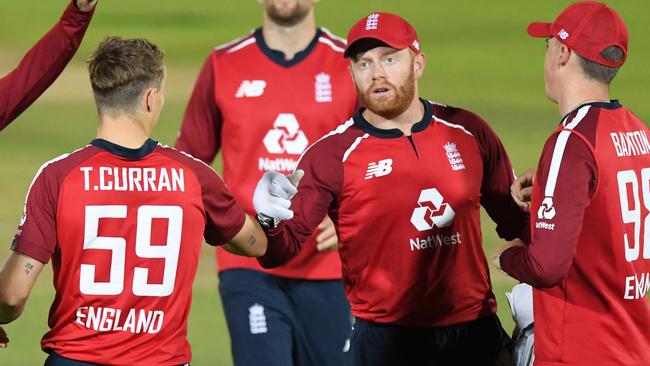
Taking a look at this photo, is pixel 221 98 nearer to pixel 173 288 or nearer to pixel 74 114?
pixel 173 288

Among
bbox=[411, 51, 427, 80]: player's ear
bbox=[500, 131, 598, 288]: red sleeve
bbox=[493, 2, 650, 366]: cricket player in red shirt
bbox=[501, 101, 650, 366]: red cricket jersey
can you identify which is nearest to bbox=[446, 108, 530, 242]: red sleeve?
bbox=[411, 51, 427, 80]: player's ear

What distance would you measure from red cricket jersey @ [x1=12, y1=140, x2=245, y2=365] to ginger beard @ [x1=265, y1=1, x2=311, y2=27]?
209cm

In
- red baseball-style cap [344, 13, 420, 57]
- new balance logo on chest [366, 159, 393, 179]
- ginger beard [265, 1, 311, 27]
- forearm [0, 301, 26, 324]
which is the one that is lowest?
forearm [0, 301, 26, 324]

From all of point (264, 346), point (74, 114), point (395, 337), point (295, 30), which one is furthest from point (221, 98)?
point (74, 114)

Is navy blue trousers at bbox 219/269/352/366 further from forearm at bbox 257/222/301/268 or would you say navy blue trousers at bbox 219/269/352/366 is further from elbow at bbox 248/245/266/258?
elbow at bbox 248/245/266/258

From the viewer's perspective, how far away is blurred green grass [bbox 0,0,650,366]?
39.0 feet

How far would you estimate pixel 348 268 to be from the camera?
5.54 metres

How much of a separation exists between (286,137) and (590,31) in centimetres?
207

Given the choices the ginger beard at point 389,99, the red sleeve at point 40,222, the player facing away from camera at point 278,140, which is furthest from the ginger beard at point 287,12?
the red sleeve at point 40,222

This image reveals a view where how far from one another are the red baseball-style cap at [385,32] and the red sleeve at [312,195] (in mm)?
462

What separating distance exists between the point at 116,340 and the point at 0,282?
437 mm

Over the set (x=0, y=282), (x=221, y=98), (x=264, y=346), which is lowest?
(x=264, y=346)

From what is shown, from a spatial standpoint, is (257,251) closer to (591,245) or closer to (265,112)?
(591,245)

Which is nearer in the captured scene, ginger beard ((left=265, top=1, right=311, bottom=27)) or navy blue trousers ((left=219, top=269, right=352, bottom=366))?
navy blue trousers ((left=219, top=269, right=352, bottom=366))
